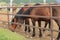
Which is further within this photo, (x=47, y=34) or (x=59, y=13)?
(x=47, y=34)

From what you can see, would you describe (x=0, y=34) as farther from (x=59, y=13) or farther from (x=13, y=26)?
(x=13, y=26)

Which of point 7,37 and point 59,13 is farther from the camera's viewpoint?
point 59,13

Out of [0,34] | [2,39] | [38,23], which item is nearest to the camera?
[2,39]

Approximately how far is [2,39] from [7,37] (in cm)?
22

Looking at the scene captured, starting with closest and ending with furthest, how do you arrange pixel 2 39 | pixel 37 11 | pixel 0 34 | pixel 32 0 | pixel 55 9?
pixel 2 39 → pixel 0 34 → pixel 55 9 → pixel 37 11 → pixel 32 0

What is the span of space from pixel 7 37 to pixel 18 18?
3.13m

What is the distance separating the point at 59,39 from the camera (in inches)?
303

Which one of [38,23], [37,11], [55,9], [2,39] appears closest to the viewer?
[2,39]

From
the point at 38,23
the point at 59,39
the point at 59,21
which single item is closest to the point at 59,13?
the point at 59,21

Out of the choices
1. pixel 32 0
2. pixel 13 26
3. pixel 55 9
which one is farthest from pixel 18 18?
pixel 32 0

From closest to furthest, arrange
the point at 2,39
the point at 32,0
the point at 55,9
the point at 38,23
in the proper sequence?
1. the point at 2,39
2. the point at 55,9
3. the point at 38,23
4. the point at 32,0

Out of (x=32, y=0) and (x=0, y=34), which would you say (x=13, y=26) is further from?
(x=32, y=0)

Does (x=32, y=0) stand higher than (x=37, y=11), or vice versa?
(x=37, y=11)

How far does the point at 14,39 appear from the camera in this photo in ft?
21.0
